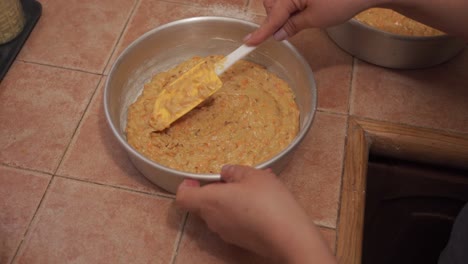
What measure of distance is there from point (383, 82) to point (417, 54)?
0.32 ft

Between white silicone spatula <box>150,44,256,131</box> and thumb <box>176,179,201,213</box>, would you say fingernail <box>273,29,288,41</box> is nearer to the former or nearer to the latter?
white silicone spatula <box>150,44,256,131</box>

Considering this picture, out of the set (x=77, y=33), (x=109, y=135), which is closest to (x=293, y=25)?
→ (x=109, y=135)

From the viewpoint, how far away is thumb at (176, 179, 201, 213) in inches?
29.2

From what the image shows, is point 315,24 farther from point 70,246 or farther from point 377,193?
point 70,246

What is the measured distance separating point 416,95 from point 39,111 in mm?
859

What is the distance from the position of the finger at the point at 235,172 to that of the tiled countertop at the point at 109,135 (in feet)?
0.62

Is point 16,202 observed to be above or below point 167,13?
below

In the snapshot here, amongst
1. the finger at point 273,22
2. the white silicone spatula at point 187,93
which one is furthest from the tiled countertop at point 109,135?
the finger at point 273,22

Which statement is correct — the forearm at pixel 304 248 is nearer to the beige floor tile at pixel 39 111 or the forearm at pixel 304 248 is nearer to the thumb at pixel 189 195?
the thumb at pixel 189 195

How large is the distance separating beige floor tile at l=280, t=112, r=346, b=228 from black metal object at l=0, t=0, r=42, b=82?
0.70 m

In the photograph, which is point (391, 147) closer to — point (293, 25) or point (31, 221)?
point (293, 25)

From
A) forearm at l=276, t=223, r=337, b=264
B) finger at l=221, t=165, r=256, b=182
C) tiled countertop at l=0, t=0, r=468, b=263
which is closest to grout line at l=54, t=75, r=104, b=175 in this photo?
tiled countertop at l=0, t=0, r=468, b=263

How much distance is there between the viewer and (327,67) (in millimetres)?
1132

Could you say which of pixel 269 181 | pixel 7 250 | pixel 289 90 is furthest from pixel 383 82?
pixel 7 250
